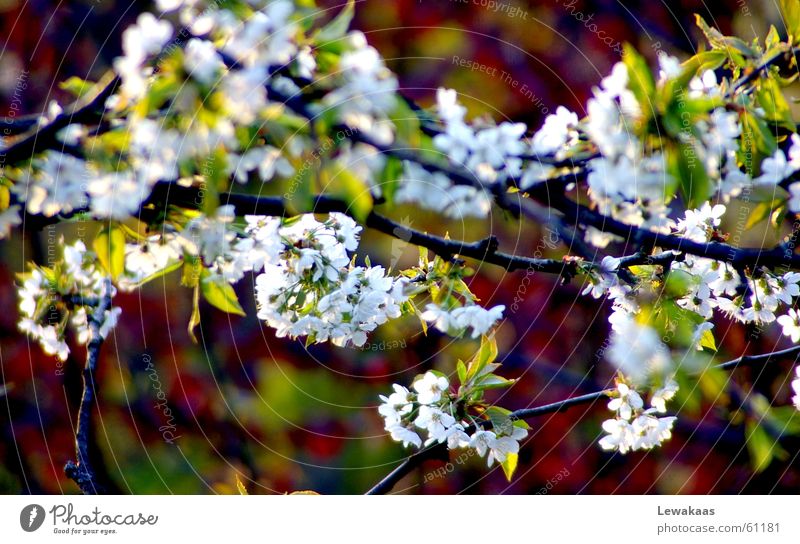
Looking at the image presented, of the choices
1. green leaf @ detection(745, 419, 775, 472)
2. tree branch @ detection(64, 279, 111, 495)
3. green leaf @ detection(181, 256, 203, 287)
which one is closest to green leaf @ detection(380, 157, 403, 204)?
green leaf @ detection(181, 256, 203, 287)

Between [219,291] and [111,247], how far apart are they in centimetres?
9

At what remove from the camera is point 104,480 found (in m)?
0.63

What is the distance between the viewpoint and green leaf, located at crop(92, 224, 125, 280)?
0.45 meters

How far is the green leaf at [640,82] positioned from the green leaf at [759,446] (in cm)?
46

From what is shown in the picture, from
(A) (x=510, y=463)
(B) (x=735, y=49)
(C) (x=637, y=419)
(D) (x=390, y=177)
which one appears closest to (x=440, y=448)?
(A) (x=510, y=463)

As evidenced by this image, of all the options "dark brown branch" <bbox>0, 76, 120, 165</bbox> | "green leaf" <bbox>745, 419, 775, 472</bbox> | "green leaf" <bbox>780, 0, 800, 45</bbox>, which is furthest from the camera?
"green leaf" <bbox>745, 419, 775, 472</bbox>

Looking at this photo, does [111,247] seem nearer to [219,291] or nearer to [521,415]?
[219,291]

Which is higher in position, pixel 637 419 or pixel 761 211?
pixel 761 211

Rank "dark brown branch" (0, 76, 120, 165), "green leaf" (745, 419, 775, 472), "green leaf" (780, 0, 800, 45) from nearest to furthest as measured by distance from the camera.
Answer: "dark brown branch" (0, 76, 120, 165), "green leaf" (780, 0, 800, 45), "green leaf" (745, 419, 775, 472)

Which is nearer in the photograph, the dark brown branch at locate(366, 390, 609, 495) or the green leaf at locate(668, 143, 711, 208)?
the green leaf at locate(668, 143, 711, 208)
